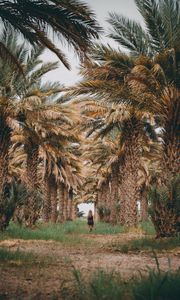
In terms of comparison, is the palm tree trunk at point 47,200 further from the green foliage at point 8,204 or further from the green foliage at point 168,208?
the green foliage at point 168,208

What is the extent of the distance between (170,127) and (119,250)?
4956 mm

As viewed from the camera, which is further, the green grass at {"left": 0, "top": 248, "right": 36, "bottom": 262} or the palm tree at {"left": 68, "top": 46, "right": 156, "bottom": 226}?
the palm tree at {"left": 68, "top": 46, "right": 156, "bottom": 226}

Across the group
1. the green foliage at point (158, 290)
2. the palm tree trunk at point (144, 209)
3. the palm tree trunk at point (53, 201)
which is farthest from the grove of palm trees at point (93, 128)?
the palm tree trunk at point (144, 209)

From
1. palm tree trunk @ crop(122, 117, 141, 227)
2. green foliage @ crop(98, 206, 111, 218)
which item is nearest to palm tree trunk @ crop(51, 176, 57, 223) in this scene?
green foliage @ crop(98, 206, 111, 218)

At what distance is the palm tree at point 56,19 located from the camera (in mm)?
8992

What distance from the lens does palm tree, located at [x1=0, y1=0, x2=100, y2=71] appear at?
8.99 metres

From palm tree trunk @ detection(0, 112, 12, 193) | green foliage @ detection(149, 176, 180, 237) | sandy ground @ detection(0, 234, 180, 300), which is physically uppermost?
palm tree trunk @ detection(0, 112, 12, 193)

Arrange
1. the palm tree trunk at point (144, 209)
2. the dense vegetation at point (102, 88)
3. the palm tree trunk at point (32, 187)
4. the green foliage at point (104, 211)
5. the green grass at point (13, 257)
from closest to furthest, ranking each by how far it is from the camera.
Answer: the green grass at point (13, 257) → the dense vegetation at point (102, 88) → the palm tree trunk at point (32, 187) → the green foliage at point (104, 211) → the palm tree trunk at point (144, 209)

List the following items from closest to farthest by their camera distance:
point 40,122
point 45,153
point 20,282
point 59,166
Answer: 1. point 20,282
2. point 40,122
3. point 45,153
4. point 59,166

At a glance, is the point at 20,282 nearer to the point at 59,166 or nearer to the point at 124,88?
the point at 124,88

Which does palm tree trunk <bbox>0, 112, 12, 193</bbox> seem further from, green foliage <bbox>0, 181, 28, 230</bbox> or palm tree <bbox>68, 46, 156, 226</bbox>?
palm tree <bbox>68, 46, 156, 226</bbox>

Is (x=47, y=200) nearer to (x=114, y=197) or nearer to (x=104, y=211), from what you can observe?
(x=114, y=197)

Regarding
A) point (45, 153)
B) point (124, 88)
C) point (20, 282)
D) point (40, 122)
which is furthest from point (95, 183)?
point (20, 282)

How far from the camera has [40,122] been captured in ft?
62.0
